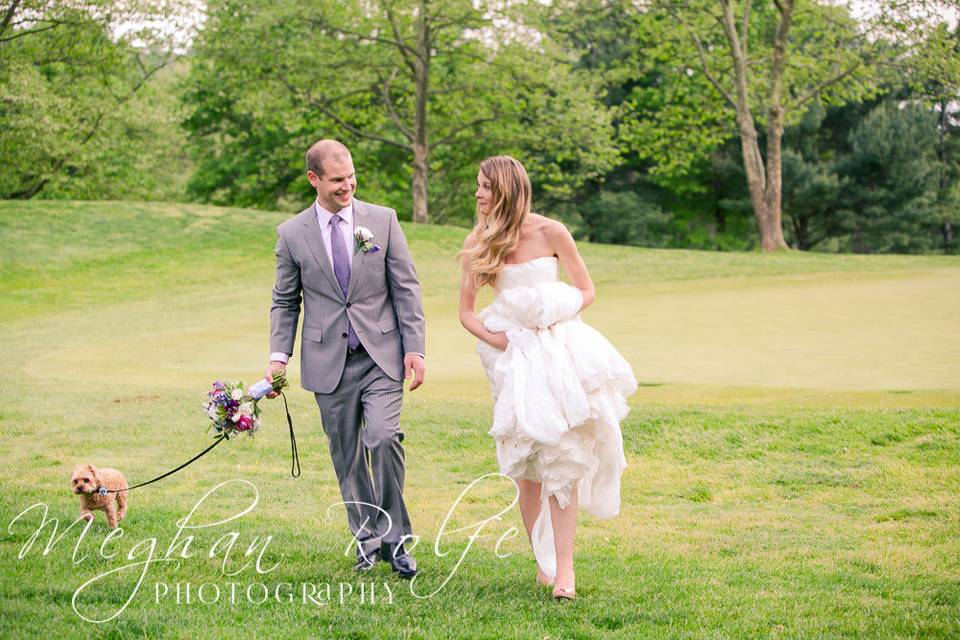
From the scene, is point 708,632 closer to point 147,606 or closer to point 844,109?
point 147,606

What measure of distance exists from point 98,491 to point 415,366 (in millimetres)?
2023

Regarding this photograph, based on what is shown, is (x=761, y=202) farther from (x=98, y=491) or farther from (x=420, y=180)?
(x=98, y=491)

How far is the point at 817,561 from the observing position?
554 cm

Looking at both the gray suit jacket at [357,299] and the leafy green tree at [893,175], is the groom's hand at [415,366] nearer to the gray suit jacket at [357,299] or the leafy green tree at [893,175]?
the gray suit jacket at [357,299]

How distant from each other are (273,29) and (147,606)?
3086cm

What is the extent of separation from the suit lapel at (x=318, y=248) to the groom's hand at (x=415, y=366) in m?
0.45

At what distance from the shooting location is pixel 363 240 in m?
5.30

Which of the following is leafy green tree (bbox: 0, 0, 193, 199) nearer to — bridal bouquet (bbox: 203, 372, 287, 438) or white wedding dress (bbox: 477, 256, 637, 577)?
bridal bouquet (bbox: 203, 372, 287, 438)

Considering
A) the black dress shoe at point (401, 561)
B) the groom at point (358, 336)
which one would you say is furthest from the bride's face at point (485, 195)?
the black dress shoe at point (401, 561)

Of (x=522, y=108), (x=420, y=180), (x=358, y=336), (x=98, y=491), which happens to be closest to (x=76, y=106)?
(x=420, y=180)

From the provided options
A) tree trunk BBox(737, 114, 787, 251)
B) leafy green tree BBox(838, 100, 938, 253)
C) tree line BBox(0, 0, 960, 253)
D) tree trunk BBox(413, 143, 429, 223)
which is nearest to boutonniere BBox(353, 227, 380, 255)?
tree line BBox(0, 0, 960, 253)

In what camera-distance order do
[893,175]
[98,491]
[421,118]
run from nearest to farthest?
[98,491]
[421,118]
[893,175]

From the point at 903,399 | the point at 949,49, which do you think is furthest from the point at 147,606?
the point at 949,49

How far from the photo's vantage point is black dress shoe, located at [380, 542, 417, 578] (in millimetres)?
5242
